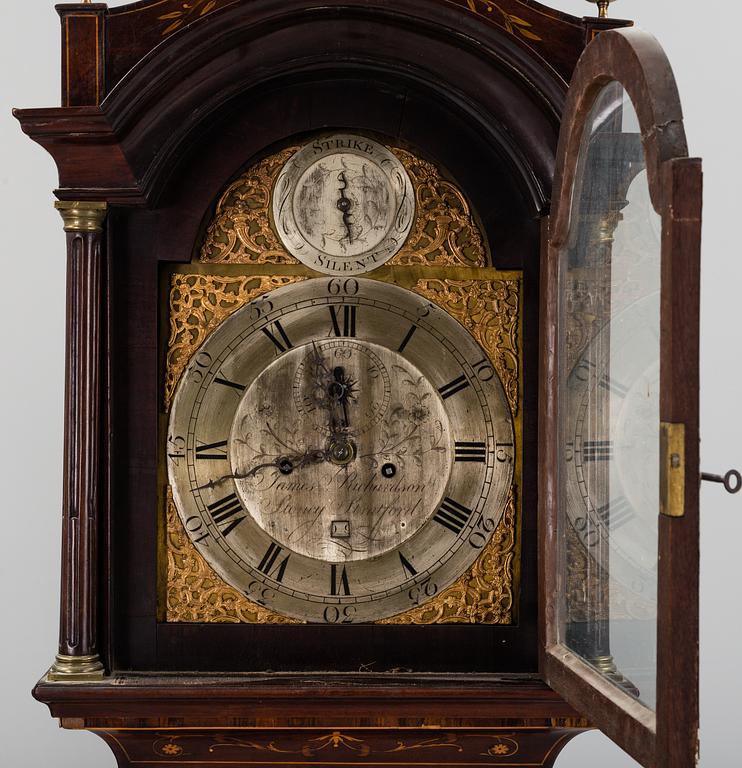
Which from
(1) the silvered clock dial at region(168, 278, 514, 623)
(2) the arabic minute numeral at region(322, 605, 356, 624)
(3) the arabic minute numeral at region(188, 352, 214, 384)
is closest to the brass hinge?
(1) the silvered clock dial at region(168, 278, 514, 623)

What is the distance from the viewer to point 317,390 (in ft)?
6.82

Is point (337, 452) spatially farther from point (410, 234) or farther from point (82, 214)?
point (82, 214)

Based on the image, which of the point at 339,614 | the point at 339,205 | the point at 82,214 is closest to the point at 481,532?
the point at 339,614

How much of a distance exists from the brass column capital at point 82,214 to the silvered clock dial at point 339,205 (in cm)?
29

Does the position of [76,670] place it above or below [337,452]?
below

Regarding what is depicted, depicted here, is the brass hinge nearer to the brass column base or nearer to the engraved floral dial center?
the engraved floral dial center

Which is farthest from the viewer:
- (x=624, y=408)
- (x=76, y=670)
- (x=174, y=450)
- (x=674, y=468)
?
(x=174, y=450)

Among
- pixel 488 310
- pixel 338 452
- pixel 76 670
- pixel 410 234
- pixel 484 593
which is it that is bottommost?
pixel 76 670

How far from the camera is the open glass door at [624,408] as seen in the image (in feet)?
4.76

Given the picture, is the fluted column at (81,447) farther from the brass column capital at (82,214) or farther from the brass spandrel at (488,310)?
the brass spandrel at (488,310)

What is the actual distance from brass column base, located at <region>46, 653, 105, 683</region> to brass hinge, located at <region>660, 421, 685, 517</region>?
1.00 meters

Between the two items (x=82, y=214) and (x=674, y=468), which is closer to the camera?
(x=674, y=468)

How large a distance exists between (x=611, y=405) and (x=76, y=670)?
3.10 feet

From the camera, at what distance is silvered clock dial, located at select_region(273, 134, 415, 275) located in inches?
82.5
